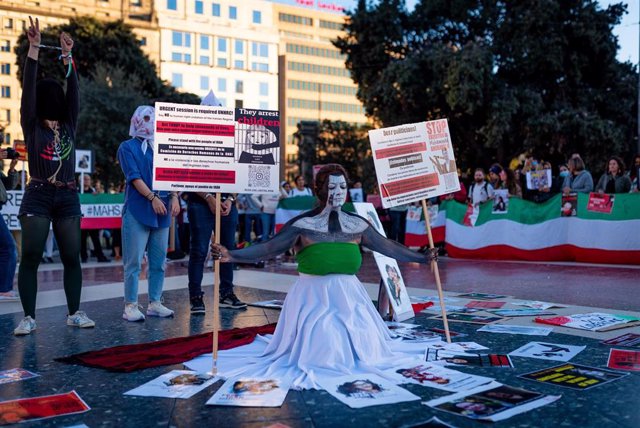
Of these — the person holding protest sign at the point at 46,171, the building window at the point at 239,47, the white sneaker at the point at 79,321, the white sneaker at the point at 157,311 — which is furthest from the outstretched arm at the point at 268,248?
the building window at the point at 239,47

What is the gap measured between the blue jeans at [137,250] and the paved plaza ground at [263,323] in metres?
0.36

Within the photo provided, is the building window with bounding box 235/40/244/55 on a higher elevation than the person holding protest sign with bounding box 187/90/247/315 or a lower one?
higher

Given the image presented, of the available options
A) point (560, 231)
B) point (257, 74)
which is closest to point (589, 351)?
point (560, 231)

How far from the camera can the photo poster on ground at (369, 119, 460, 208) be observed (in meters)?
4.73

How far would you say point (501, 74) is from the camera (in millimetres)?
25797

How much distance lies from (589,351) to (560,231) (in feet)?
26.6

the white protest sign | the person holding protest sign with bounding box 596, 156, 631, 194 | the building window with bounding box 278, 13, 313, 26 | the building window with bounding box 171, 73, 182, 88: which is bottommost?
the white protest sign

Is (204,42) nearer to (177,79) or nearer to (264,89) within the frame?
(177,79)

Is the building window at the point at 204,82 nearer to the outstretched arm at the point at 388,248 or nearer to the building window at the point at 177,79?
the building window at the point at 177,79

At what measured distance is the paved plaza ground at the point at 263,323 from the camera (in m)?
3.15

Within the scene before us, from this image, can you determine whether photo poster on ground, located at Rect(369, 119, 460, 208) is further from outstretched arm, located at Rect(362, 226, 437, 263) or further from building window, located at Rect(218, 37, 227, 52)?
building window, located at Rect(218, 37, 227, 52)

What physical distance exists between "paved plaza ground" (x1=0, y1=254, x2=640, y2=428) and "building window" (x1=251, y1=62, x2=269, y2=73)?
80399 millimetres

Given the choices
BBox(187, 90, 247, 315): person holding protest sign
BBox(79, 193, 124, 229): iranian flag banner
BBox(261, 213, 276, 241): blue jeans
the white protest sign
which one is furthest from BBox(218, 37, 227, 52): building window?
BBox(187, 90, 247, 315): person holding protest sign

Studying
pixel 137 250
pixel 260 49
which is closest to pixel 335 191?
pixel 137 250
